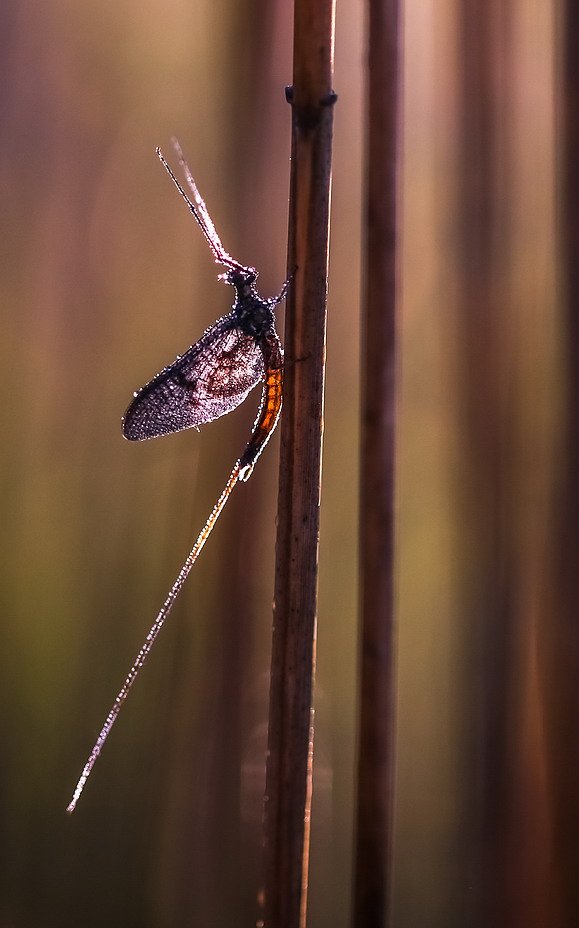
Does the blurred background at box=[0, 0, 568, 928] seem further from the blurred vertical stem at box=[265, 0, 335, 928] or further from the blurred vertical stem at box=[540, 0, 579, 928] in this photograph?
the blurred vertical stem at box=[265, 0, 335, 928]

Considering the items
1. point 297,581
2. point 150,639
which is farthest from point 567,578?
point 150,639

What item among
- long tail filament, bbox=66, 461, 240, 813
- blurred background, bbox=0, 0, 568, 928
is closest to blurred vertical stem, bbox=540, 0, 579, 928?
blurred background, bbox=0, 0, 568, 928

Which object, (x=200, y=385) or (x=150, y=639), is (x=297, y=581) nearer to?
(x=150, y=639)

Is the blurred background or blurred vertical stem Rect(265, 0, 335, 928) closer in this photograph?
blurred vertical stem Rect(265, 0, 335, 928)

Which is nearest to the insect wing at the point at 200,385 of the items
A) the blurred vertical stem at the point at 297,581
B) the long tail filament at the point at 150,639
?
the long tail filament at the point at 150,639

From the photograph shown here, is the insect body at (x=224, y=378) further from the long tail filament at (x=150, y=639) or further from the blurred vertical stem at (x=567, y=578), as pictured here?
the blurred vertical stem at (x=567, y=578)
